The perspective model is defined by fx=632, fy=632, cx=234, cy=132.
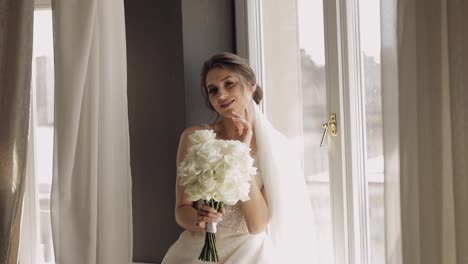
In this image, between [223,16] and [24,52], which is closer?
[24,52]

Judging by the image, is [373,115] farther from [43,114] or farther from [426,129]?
[43,114]

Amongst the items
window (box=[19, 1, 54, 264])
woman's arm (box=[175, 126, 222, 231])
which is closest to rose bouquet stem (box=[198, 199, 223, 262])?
woman's arm (box=[175, 126, 222, 231])

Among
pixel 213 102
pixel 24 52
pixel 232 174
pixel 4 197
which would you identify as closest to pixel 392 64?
pixel 232 174

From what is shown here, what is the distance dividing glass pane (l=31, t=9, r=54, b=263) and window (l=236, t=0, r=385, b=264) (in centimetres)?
104

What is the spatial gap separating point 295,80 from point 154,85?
644mm

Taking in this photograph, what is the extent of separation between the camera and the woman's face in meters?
2.61

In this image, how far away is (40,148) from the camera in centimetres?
314

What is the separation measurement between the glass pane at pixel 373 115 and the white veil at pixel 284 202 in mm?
255

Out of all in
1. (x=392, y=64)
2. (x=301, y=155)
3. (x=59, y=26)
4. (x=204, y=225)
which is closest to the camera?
(x=392, y=64)

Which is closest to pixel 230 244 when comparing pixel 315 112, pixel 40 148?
pixel 315 112

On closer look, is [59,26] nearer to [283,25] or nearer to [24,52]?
[24,52]

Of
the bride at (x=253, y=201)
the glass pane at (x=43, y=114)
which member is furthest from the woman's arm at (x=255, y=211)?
the glass pane at (x=43, y=114)

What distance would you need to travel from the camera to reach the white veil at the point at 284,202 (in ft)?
8.22

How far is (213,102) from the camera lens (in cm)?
264
